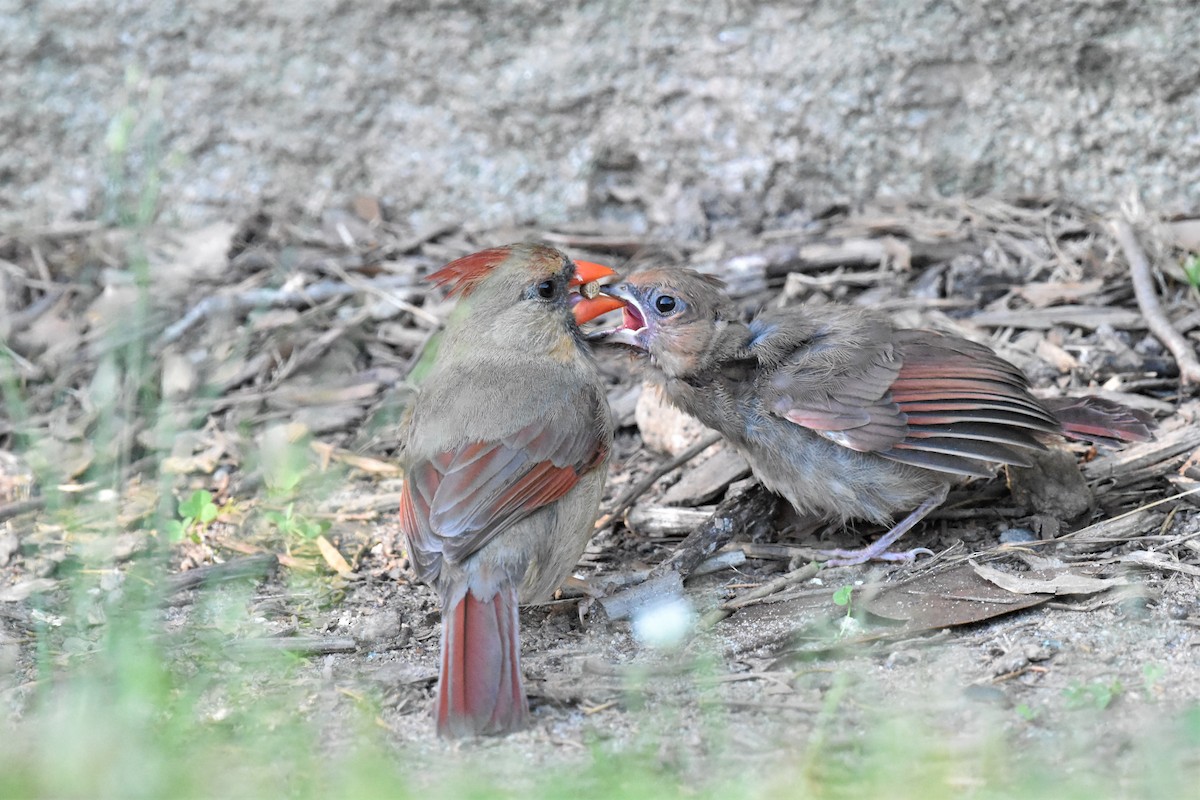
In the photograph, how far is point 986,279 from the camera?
5840mm

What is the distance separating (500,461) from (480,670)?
84 centimetres

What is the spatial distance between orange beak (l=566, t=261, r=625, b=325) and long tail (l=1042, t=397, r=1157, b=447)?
63.6 inches

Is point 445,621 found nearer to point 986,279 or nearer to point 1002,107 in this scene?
point 986,279

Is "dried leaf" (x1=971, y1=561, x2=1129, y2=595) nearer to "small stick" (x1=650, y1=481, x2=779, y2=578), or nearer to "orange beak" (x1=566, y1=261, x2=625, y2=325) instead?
"small stick" (x1=650, y1=481, x2=779, y2=578)

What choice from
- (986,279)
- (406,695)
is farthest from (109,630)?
(986,279)

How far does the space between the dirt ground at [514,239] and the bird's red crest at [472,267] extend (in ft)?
2.25

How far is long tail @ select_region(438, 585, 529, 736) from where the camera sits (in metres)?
3.46

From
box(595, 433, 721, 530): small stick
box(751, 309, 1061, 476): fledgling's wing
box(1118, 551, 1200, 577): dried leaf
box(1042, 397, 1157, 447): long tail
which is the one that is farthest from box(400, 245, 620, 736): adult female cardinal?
box(1118, 551, 1200, 577): dried leaf

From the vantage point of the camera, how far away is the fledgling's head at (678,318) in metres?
4.85

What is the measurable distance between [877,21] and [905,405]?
221 cm

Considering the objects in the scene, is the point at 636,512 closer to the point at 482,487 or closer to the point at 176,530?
the point at 482,487

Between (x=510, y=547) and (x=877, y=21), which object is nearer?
(x=510, y=547)

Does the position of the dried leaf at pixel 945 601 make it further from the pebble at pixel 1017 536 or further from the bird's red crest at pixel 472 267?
the bird's red crest at pixel 472 267

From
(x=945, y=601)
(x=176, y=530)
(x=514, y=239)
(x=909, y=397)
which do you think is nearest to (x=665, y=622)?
(x=945, y=601)
